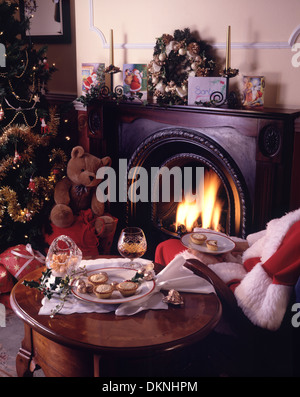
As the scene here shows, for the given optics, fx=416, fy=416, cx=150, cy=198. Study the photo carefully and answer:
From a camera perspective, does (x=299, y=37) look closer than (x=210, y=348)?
No

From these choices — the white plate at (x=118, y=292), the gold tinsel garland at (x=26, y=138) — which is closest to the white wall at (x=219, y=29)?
the gold tinsel garland at (x=26, y=138)

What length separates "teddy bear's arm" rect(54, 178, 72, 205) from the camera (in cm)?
309

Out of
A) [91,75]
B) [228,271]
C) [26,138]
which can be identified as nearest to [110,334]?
[228,271]

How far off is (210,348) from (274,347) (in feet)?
1.56

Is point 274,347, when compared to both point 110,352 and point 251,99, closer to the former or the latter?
point 110,352

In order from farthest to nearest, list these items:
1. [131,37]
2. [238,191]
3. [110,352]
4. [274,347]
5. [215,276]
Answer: [131,37] → [238,191] → [215,276] → [274,347] → [110,352]

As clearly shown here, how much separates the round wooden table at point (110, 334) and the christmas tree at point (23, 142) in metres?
1.51

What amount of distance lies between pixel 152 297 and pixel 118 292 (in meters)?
0.13

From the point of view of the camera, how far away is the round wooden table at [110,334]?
1306 millimetres

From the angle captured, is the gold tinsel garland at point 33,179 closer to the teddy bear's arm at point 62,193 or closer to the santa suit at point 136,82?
the teddy bear's arm at point 62,193

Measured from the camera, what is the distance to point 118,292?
156cm

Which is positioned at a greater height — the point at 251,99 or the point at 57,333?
the point at 251,99

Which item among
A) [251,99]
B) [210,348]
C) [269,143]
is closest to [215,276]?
[210,348]

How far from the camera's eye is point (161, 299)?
5.10 feet
